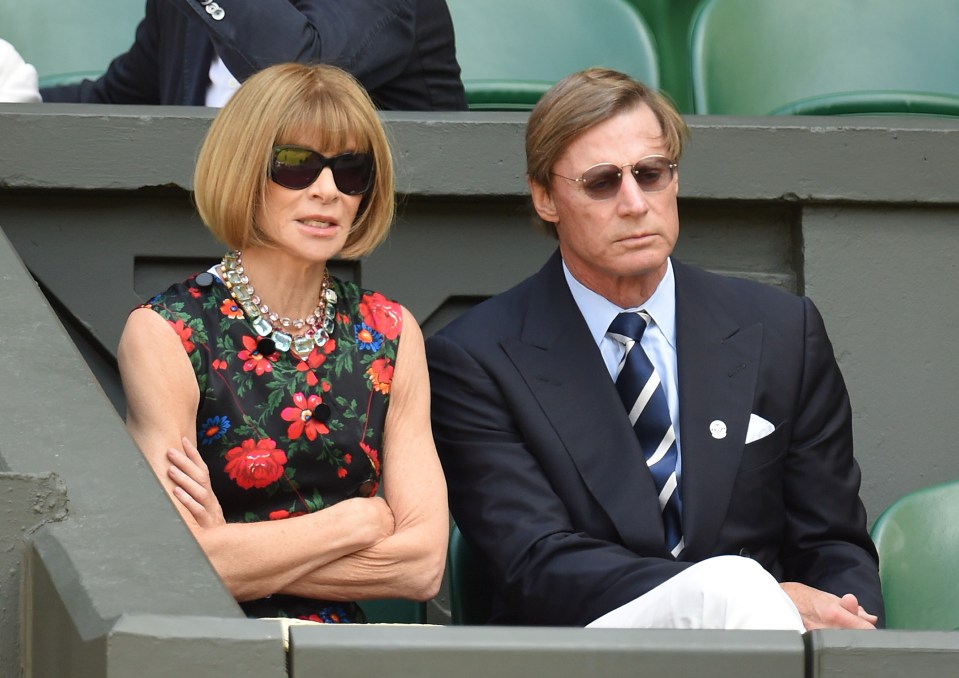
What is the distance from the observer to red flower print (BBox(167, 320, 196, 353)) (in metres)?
2.53

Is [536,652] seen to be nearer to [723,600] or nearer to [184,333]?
[723,600]

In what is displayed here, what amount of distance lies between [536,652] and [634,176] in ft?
3.97

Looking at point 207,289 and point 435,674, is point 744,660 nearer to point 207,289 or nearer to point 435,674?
point 435,674

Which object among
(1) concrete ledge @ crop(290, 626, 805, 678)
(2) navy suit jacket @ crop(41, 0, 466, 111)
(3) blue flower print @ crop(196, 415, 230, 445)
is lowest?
(1) concrete ledge @ crop(290, 626, 805, 678)

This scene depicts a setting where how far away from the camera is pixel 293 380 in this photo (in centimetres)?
261

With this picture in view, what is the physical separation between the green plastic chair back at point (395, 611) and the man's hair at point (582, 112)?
0.76 meters

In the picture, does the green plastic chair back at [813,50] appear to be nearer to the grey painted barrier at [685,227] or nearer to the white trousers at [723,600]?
the grey painted barrier at [685,227]

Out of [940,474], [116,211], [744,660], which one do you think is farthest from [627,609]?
[116,211]

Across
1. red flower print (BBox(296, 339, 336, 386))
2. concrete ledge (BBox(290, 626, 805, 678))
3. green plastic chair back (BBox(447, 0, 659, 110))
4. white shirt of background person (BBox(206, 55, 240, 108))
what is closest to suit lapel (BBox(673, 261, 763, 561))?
red flower print (BBox(296, 339, 336, 386))

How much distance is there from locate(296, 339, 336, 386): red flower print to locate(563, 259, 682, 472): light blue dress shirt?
46 cm

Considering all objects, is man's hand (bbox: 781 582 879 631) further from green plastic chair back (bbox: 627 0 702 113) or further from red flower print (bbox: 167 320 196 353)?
green plastic chair back (bbox: 627 0 702 113)

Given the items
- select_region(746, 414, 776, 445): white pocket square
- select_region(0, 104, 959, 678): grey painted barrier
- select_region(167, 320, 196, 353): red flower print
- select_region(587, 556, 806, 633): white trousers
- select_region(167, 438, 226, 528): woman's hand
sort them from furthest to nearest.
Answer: select_region(0, 104, 959, 678): grey painted barrier, select_region(746, 414, 776, 445): white pocket square, select_region(167, 320, 196, 353): red flower print, select_region(167, 438, 226, 528): woman's hand, select_region(587, 556, 806, 633): white trousers

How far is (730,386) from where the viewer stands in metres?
2.77

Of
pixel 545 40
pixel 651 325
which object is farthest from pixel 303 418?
pixel 545 40
